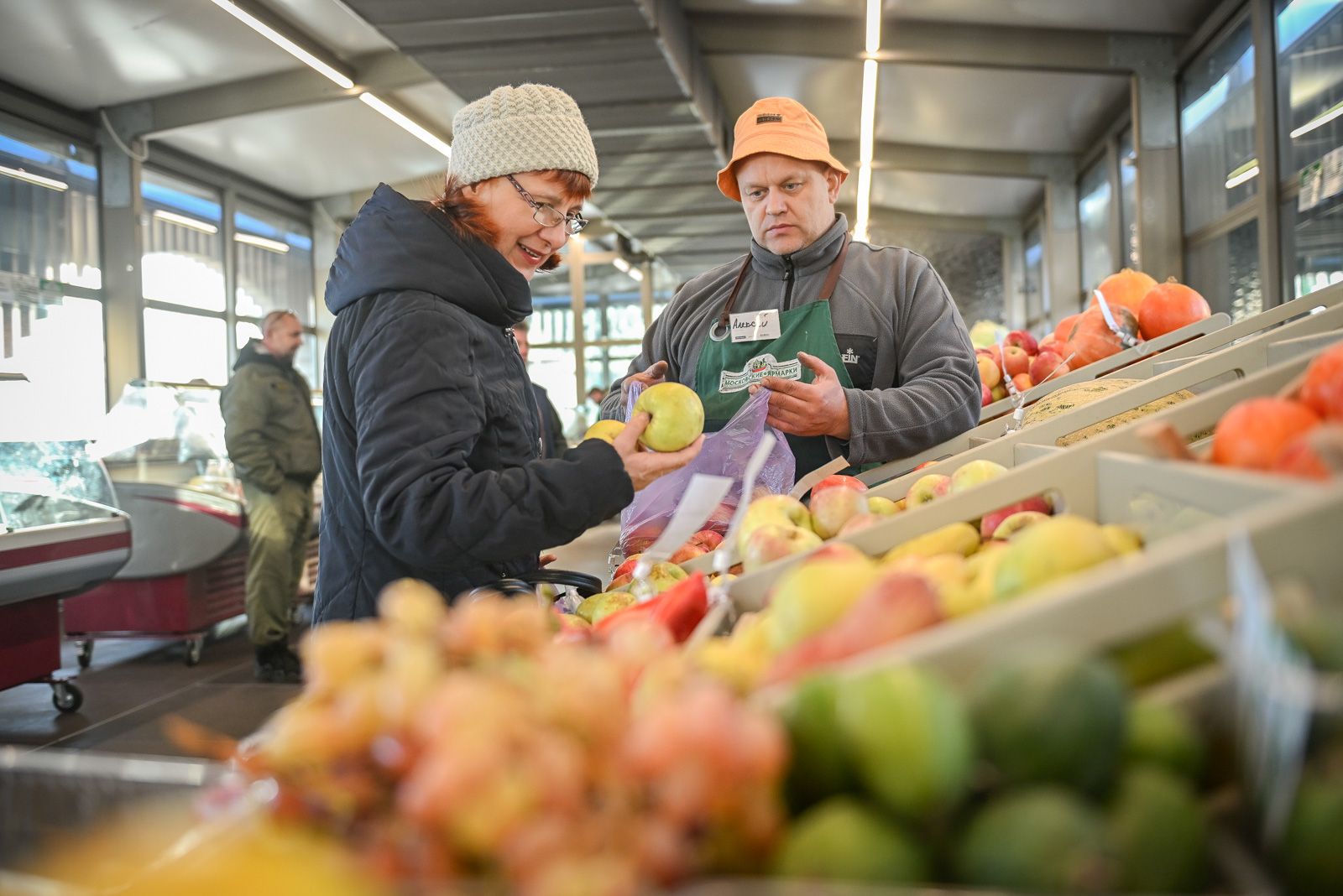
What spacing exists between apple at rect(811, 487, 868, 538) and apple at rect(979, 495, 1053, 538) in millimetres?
219

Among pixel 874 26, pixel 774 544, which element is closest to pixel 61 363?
pixel 874 26

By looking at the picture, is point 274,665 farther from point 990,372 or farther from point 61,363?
point 61,363

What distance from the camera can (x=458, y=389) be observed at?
1.62m

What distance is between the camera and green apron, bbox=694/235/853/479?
7.97 ft

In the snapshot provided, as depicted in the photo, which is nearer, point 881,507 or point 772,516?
point 772,516

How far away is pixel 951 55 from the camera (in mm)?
7766

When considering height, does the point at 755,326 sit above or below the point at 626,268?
below

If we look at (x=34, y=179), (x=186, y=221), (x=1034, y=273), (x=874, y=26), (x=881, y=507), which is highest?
(x=874, y=26)

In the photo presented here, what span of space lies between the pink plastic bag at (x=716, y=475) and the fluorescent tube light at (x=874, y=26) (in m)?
5.78

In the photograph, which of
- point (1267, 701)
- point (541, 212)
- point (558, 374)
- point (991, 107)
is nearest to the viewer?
point (1267, 701)

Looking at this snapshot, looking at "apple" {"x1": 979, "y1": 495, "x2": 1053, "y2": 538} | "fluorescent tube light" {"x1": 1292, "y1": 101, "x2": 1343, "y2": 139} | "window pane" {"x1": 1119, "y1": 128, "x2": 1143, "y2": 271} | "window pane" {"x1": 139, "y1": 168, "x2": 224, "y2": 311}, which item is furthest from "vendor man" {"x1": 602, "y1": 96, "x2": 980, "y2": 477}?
"window pane" {"x1": 139, "y1": 168, "x2": 224, "y2": 311}

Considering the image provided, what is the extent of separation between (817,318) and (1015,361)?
5.09 feet

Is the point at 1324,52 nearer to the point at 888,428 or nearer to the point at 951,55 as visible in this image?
the point at 951,55

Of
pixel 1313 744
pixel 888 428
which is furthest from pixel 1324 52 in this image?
pixel 1313 744
